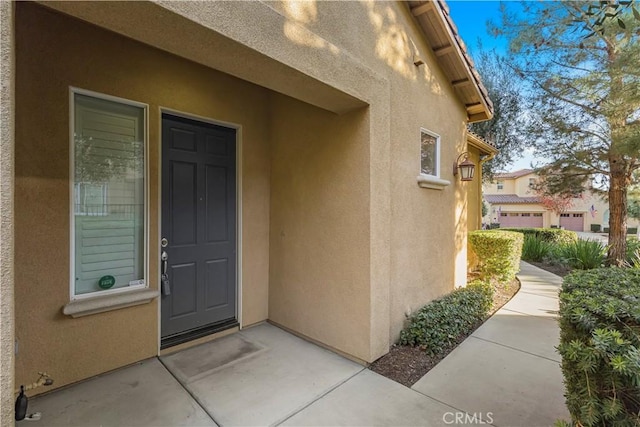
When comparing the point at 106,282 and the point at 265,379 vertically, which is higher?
the point at 106,282

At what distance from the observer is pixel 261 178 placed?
4586 mm

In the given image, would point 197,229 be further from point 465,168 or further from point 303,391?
point 465,168

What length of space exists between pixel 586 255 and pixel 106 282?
34.5ft

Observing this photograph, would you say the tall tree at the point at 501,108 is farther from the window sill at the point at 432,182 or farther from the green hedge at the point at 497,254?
the window sill at the point at 432,182

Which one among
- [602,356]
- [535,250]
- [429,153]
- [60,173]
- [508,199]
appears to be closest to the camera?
[602,356]

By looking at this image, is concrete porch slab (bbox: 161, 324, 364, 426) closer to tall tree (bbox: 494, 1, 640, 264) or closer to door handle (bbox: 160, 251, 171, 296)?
door handle (bbox: 160, 251, 171, 296)

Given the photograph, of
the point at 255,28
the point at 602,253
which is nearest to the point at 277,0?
the point at 255,28

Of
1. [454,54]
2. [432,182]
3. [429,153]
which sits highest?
[454,54]

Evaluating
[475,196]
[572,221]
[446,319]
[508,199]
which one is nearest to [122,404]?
[446,319]

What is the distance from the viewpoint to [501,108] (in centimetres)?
1126

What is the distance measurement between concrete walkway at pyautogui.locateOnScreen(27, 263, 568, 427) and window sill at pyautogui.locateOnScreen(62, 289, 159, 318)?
73 centimetres

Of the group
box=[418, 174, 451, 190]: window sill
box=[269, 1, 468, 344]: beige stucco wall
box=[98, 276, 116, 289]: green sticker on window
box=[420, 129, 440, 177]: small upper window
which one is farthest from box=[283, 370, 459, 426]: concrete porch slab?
box=[420, 129, 440, 177]: small upper window

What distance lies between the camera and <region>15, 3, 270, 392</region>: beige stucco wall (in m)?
2.74

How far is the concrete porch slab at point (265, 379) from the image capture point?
2709mm
